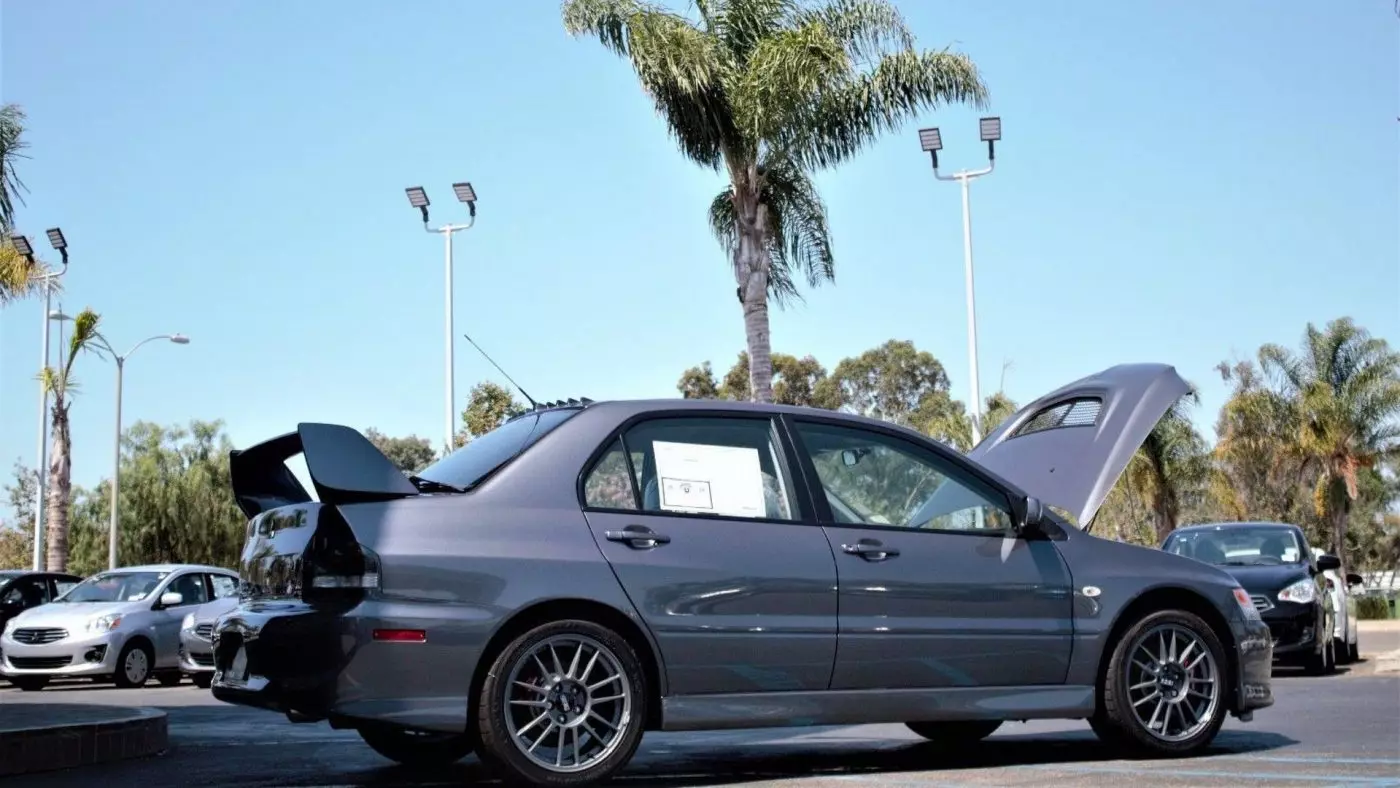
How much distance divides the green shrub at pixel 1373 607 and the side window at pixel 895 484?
3945cm

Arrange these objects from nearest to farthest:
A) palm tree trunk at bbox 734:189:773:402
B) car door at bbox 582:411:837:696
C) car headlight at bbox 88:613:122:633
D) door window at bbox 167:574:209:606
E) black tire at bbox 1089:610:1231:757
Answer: car door at bbox 582:411:837:696 < black tire at bbox 1089:610:1231:757 < car headlight at bbox 88:613:122:633 < door window at bbox 167:574:209:606 < palm tree trunk at bbox 734:189:773:402

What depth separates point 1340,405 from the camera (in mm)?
46656

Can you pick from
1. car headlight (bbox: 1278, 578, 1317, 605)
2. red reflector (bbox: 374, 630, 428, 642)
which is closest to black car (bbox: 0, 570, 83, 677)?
car headlight (bbox: 1278, 578, 1317, 605)

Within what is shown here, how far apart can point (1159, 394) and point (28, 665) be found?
16.0m

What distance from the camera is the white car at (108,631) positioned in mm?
19547

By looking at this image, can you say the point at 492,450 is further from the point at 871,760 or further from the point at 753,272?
the point at 753,272

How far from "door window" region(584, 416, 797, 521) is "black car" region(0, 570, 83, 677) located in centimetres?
1714

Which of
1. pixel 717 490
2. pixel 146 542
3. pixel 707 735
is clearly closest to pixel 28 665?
pixel 707 735

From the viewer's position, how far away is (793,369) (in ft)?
213

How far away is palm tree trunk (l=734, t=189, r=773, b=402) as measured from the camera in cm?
2322

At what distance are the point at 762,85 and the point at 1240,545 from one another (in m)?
9.35

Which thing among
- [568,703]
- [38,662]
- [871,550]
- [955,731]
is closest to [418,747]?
[568,703]

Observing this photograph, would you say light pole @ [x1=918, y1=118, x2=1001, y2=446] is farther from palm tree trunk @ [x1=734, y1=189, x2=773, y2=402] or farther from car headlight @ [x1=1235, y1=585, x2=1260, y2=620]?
car headlight @ [x1=1235, y1=585, x2=1260, y2=620]

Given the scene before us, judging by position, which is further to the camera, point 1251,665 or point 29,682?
point 29,682
